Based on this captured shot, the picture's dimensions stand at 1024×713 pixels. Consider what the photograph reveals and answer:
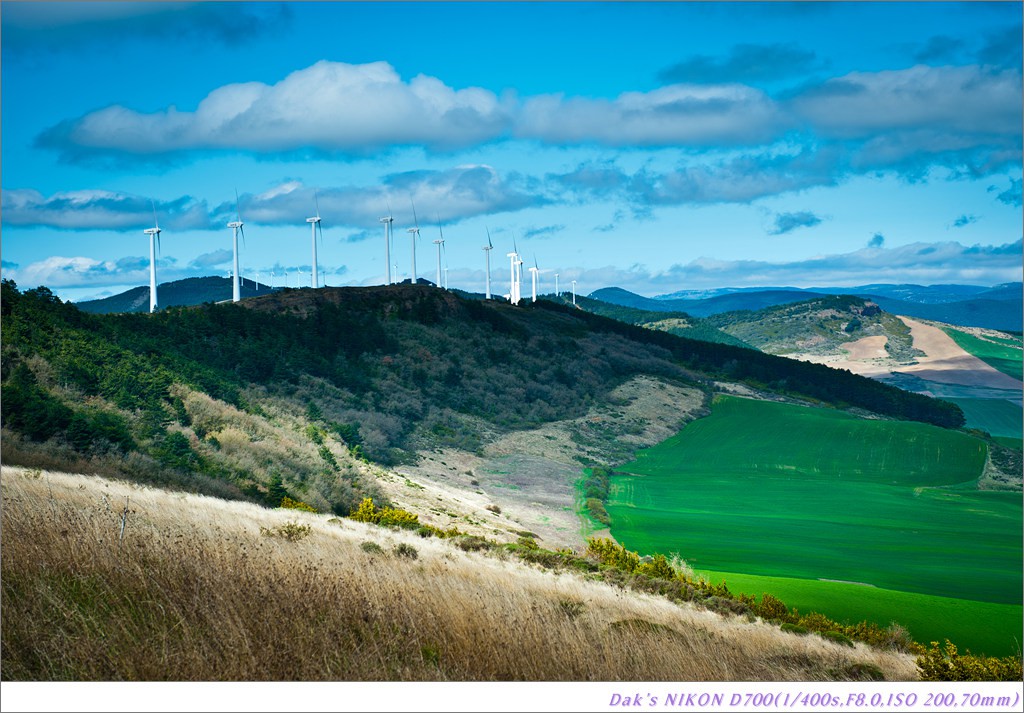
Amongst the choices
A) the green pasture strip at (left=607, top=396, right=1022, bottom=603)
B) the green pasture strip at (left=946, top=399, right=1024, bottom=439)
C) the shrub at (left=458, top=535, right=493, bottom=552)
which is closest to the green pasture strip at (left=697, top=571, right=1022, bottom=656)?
the green pasture strip at (left=607, top=396, right=1022, bottom=603)

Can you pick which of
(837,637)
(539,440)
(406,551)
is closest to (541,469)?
(539,440)

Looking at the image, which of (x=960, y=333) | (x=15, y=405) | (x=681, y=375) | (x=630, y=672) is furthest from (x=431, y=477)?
(x=960, y=333)

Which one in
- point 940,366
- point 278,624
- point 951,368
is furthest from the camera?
point 940,366

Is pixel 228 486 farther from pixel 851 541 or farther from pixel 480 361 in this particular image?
pixel 480 361

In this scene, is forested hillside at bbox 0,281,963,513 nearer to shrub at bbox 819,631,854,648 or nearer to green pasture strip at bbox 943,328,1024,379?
shrub at bbox 819,631,854,648

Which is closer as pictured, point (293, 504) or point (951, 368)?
point (293, 504)

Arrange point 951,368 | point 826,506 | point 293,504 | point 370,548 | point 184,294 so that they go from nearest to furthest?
point 370,548, point 293,504, point 826,506, point 184,294, point 951,368

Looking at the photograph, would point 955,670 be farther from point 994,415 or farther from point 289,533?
point 994,415
